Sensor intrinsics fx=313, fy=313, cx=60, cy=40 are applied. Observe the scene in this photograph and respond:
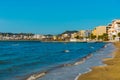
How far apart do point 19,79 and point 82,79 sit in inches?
194

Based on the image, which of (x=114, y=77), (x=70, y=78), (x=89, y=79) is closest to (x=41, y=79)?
A: (x=70, y=78)

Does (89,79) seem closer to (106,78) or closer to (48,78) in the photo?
(106,78)

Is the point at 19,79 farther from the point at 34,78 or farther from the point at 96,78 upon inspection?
the point at 96,78

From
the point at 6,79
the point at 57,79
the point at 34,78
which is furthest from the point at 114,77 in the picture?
the point at 6,79

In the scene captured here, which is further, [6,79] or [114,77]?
[6,79]

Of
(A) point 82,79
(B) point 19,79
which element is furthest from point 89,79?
(B) point 19,79

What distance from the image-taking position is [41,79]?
72.6ft

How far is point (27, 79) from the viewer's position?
22.8 meters

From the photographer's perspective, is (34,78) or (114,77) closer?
(114,77)

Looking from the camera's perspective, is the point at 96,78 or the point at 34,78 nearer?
the point at 96,78

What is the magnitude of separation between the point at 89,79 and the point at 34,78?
4.33 meters

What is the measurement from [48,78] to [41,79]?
68 cm

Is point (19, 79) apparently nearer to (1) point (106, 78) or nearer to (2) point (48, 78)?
(2) point (48, 78)

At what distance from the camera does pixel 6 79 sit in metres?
23.7
